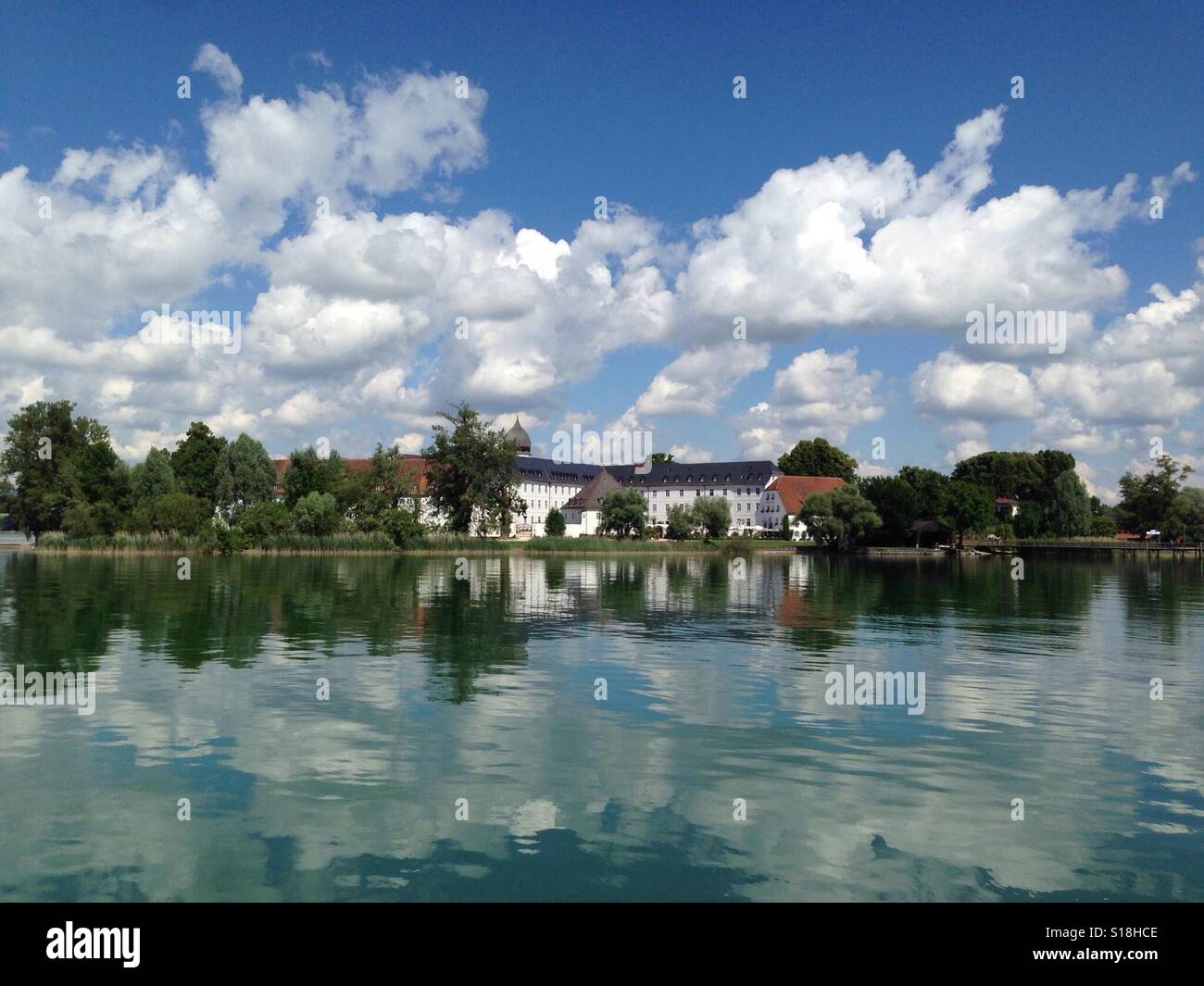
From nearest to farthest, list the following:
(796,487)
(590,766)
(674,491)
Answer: (590,766), (796,487), (674,491)

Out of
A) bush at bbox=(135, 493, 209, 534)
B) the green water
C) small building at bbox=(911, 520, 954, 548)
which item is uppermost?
bush at bbox=(135, 493, 209, 534)

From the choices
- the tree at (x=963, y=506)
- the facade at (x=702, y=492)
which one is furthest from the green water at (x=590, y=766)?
the facade at (x=702, y=492)

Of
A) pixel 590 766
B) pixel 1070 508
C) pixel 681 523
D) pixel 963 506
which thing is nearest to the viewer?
pixel 590 766

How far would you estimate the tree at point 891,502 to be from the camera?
133 m

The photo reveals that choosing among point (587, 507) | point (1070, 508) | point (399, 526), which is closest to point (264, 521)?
point (399, 526)

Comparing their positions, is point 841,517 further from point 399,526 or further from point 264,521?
point 264,521

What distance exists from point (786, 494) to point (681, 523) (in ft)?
166

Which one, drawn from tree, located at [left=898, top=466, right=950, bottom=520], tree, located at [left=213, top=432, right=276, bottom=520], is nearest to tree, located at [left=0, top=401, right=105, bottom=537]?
tree, located at [left=213, top=432, right=276, bottom=520]

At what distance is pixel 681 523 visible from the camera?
12681 cm

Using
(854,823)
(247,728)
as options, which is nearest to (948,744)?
(854,823)

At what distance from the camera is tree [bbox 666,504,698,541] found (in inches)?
4995

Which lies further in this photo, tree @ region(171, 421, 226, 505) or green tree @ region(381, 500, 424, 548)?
tree @ region(171, 421, 226, 505)

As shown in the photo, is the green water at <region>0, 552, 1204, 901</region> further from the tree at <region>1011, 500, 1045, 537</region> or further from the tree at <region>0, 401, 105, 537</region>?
the tree at <region>1011, 500, 1045, 537</region>

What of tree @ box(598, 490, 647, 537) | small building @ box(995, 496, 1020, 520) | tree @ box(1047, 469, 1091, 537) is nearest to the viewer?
tree @ box(598, 490, 647, 537)
